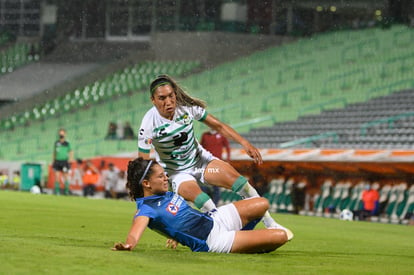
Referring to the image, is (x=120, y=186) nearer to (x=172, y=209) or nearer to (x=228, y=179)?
(x=228, y=179)

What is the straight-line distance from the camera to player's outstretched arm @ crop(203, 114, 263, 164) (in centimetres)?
971

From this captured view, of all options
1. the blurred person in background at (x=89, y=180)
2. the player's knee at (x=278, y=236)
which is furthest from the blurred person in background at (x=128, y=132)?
the player's knee at (x=278, y=236)

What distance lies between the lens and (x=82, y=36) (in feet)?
162

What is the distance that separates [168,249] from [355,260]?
1850 millimetres

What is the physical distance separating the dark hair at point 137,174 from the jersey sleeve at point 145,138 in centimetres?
146

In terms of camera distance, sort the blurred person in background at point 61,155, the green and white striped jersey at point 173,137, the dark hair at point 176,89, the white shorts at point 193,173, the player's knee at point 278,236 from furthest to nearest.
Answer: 1. the blurred person in background at point 61,155
2. the white shorts at point 193,173
3. the green and white striped jersey at point 173,137
4. the dark hair at point 176,89
5. the player's knee at point 278,236

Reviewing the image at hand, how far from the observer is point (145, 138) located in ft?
32.7

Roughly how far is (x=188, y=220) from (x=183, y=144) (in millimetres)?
2024

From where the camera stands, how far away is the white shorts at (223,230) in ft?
28.2

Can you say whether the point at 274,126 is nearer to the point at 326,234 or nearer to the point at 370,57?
the point at 370,57

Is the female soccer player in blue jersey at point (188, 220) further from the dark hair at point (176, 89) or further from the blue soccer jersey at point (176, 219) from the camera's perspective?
the dark hair at point (176, 89)

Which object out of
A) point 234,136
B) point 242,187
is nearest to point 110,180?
point 242,187

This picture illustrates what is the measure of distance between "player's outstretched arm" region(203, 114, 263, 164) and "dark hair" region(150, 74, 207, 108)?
0.23 m

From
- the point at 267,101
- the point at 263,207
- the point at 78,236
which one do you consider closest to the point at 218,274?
the point at 263,207
